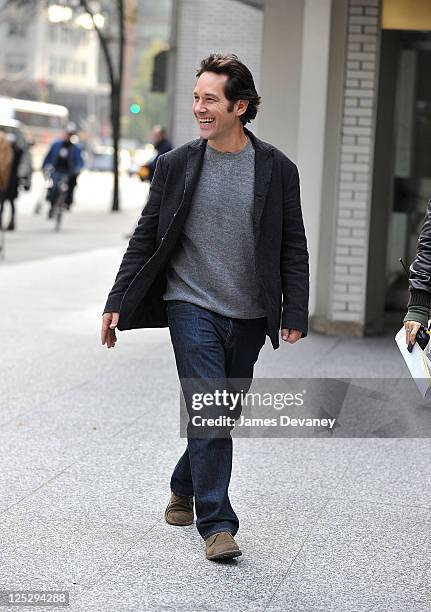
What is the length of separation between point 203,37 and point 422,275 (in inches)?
1074

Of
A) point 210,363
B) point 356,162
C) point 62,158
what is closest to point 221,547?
point 210,363

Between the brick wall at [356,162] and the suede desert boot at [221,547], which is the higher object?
the brick wall at [356,162]

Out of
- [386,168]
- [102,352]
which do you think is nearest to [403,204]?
[386,168]

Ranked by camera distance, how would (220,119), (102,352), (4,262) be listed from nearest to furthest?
(220,119)
(102,352)
(4,262)

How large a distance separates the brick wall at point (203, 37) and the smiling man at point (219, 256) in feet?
83.2

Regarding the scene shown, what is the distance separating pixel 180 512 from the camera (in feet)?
17.7

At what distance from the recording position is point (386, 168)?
38.4ft

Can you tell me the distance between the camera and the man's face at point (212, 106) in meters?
4.89

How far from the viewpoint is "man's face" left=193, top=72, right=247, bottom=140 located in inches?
193

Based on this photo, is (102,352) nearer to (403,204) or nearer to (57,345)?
(57,345)

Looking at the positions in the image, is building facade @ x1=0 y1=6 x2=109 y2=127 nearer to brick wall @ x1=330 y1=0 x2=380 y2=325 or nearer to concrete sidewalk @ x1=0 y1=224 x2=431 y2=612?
brick wall @ x1=330 y1=0 x2=380 y2=325

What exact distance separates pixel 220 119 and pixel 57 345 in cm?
584

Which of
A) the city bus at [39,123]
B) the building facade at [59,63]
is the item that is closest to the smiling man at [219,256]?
the city bus at [39,123]

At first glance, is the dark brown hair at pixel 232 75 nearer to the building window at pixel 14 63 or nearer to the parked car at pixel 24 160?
the parked car at pixel 24 160
